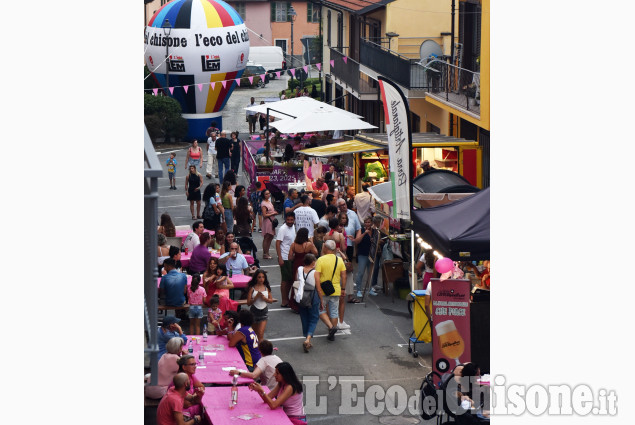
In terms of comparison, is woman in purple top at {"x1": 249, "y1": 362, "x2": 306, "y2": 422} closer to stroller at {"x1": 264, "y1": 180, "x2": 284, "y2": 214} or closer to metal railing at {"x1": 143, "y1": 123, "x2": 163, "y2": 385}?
metal railing at {"x1": 143, "y1": 123, "x2": 163, "y2": 385}

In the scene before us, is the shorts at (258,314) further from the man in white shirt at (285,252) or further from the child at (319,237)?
the child at (319,237)

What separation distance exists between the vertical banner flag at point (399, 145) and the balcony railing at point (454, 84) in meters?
7.92

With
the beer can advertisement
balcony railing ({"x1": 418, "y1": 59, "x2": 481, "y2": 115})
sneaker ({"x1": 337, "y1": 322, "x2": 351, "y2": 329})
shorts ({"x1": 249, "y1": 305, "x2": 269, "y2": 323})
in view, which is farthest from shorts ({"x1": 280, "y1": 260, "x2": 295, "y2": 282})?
balcony railing ({"x1": 418, "y1": 59, "x2": 481, "y2": 115})

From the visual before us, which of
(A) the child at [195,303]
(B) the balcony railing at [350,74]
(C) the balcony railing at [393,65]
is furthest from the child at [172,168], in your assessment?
(A) the child at [195,303]

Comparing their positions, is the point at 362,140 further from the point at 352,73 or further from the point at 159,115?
the point at 159,115

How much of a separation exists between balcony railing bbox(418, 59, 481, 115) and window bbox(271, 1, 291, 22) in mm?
51666

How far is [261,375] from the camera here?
38.0 ft

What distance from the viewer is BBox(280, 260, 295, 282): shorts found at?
16562 millimetres

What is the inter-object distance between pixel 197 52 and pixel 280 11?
4013 centimetres

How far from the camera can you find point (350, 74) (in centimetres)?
3697

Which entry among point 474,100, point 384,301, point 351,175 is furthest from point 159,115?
point 384,301

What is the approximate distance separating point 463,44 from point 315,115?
4.04m

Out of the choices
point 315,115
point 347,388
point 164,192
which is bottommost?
point 347,388

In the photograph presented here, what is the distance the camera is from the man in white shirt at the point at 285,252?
658 inches
